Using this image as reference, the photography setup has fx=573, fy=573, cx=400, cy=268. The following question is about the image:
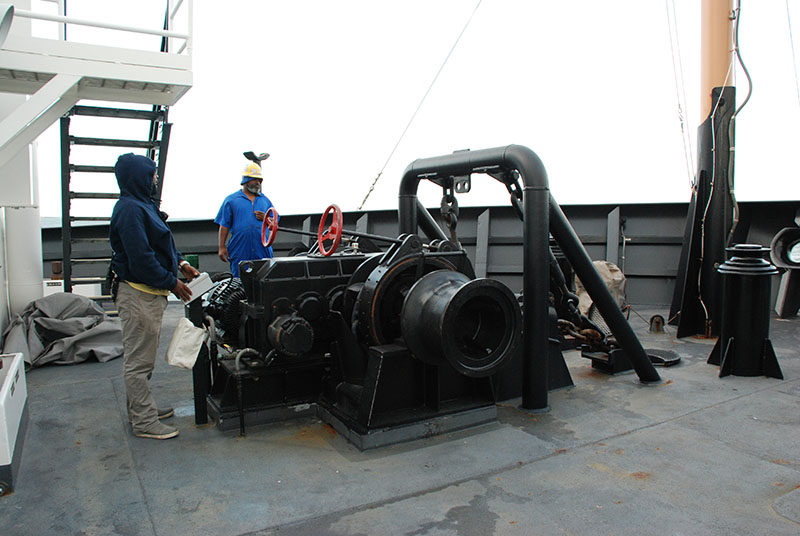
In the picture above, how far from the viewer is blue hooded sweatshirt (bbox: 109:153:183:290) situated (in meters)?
2.90

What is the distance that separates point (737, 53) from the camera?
210 inches

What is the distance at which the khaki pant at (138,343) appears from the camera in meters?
3.00

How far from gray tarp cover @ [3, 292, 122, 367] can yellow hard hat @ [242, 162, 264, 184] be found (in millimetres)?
1899

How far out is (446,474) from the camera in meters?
2.59

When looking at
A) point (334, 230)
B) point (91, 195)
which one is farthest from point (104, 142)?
point (334, 230)

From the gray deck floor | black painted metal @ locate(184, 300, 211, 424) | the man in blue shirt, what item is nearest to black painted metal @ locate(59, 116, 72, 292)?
the man in blue shirt

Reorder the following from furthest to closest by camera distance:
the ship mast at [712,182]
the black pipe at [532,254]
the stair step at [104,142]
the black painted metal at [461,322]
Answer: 1. the ship mast at [712,182]
2. the stair step at [104,142]
3. the black pipe at [532,254]
4. the black painted metal at [461,322]

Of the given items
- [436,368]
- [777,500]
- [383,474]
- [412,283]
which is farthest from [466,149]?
[777,500]

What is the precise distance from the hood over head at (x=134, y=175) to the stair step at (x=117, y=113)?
2.53 m

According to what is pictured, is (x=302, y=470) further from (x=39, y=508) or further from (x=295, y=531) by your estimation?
(x=39, y=508)

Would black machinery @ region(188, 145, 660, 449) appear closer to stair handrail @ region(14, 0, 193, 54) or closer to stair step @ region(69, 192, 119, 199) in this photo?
stair handrail @ region(14, 0, 193, 54)

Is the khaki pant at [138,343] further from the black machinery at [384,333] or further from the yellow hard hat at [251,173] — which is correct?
the yellow hard hat at [251,173]

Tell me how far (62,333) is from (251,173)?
7.22 feet

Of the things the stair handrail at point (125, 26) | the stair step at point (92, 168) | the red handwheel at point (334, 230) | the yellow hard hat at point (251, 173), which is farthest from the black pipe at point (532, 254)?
the stair step at point (92, 168)
